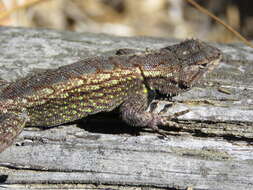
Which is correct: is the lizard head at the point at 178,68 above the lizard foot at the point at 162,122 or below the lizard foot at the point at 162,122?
above

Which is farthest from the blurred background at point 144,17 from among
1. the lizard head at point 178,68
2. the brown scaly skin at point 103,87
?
the brown scaly skin at point 103,87

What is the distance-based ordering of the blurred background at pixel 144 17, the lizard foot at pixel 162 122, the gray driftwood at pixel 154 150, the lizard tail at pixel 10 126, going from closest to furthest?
the gray driftwood at pixel 154 150 < the lizard tail at pixel 10 126 < the lizard foot at pixel 162 122 < the blurred background at pixel 144 17

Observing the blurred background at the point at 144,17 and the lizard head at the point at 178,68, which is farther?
the blurred background at the point at 144,17

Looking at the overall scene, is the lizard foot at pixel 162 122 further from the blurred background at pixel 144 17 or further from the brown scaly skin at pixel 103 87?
the blurred background at pixel 144 17

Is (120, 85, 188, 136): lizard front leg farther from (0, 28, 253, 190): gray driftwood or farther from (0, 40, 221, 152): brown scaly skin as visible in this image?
(0, 28, 253, 190): gray driftwood

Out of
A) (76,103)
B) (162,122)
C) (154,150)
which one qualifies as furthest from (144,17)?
(154,150)

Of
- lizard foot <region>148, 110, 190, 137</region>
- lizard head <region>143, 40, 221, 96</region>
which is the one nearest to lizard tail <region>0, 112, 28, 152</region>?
lizard foot <region>148, 110, 190, 137</region>
